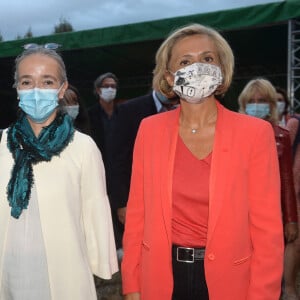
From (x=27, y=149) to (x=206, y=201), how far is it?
0.92 metres

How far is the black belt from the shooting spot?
1.89 m

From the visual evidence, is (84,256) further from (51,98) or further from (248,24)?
(248,24)

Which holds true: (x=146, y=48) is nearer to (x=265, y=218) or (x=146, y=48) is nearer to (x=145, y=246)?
(x=145, y=246)

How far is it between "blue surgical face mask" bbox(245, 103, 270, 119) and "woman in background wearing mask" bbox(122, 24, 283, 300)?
69.2 inches

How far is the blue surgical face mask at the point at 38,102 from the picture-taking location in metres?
2.26

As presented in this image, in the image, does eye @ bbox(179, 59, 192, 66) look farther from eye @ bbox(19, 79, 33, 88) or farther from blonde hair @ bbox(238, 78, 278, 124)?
blonde hair @ bbox(238, 78, 278, 124)

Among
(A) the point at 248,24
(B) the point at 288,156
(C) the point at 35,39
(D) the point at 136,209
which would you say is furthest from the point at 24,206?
(C) the point at 35,39

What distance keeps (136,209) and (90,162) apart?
337 mm

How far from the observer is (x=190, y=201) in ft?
6.26

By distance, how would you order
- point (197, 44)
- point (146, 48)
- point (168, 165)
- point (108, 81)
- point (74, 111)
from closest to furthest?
point (168, 165)
point (197, 44)
point (74, 111)
point (108, 81)
point (146, 48)

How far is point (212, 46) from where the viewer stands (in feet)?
6.85

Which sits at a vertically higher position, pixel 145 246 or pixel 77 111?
pixel 77 111

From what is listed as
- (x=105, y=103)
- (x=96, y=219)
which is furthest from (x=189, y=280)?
(x=105, y=103)

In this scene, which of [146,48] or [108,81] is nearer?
[108,81]
